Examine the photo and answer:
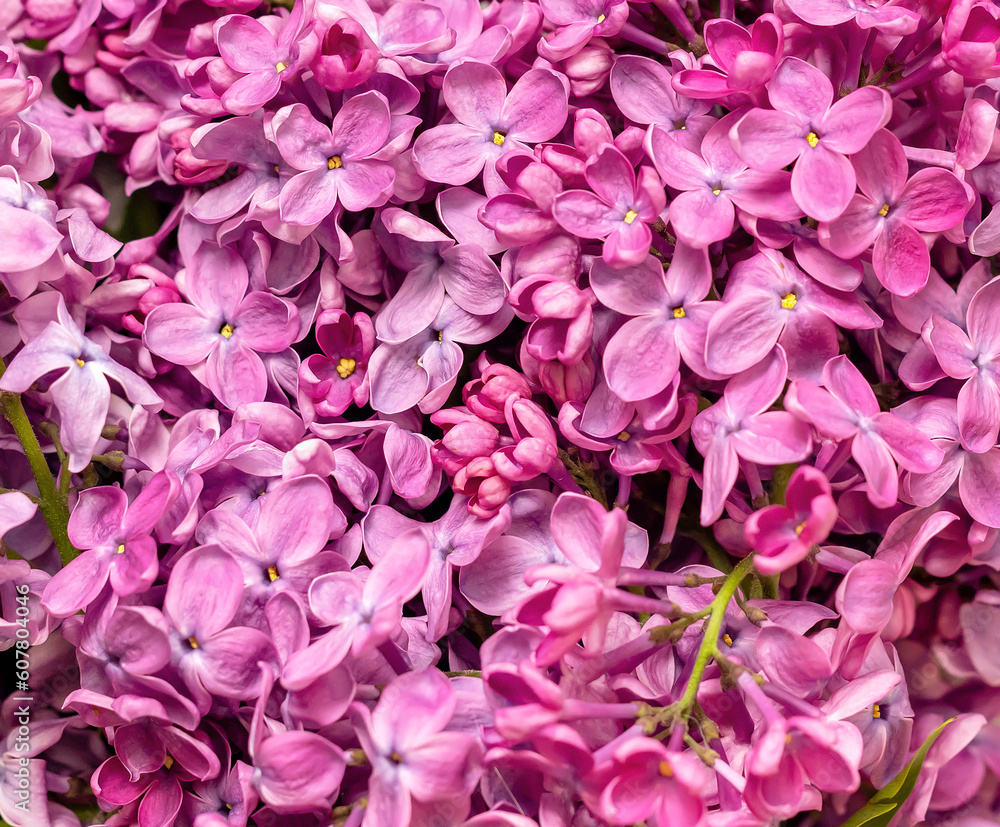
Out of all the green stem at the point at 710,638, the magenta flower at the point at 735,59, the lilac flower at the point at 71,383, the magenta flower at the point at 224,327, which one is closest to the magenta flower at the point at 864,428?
the green stem at the point at 710,638

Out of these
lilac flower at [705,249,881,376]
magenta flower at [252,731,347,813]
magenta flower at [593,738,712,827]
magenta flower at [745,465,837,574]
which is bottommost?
magenta flower at [252,731,347,813]

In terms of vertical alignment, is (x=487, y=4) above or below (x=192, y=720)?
above

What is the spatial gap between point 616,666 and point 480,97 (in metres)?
0.45

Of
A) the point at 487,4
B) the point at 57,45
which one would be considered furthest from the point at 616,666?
the point at 57,45

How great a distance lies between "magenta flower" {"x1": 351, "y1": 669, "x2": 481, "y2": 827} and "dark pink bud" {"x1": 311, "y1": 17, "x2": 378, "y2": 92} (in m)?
0.44

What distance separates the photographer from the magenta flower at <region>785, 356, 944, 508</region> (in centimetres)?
60

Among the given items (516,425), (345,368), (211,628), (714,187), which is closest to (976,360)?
(714,187)

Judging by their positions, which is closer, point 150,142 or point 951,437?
point 951,437

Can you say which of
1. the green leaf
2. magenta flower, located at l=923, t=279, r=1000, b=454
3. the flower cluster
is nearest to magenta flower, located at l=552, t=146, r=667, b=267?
the flower cluster

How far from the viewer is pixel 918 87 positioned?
0.73 metres

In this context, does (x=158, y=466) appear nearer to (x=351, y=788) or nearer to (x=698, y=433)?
(x=351, y=788)

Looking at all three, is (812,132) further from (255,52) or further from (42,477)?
(42,477)

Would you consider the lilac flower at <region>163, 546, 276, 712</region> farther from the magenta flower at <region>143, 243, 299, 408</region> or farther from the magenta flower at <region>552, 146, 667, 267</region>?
the magenta flower at <region>552, 146, 667, 267</region>

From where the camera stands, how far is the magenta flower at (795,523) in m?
0.54
